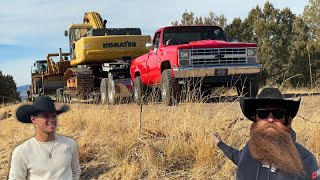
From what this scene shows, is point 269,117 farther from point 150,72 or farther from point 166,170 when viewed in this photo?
point 150,72

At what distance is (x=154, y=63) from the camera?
12.4 meters

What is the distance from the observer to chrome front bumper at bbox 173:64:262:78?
11.0 metres

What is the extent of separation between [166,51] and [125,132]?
4.95 metres

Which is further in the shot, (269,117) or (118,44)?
(118,44)

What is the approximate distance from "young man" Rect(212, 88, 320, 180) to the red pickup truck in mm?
7691

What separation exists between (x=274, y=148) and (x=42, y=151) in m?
1.80

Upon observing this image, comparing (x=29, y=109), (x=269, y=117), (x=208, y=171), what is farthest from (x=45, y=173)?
(x=208, y=171)

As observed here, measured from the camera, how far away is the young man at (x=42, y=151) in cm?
343

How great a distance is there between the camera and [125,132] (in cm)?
712

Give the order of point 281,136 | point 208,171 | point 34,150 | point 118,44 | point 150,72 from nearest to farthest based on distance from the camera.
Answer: point 281,136, point 34,150, point 208,171, point 150,72, point 118,44

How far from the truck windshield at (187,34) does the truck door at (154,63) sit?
0.39 m

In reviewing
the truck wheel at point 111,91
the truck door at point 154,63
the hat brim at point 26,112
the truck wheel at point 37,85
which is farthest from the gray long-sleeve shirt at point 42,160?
the truck wheel at point 37,85

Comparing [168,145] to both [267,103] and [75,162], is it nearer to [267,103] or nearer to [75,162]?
[75,162]

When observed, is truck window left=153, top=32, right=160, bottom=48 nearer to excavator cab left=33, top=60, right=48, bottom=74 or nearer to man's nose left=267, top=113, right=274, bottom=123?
man's nose left=267, top=113, right=274, bottom=123
